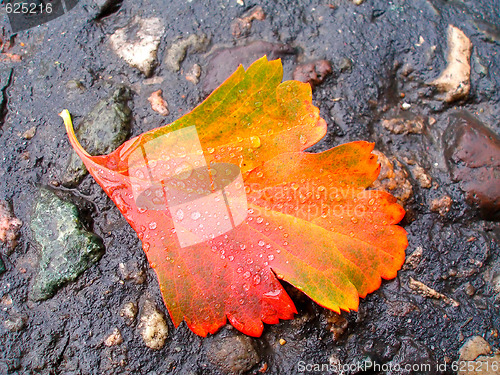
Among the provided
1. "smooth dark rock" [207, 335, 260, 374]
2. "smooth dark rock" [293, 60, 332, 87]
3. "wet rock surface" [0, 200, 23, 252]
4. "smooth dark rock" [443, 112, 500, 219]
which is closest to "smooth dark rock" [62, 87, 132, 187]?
"wet rock surface" [0, 200, 23, 252]

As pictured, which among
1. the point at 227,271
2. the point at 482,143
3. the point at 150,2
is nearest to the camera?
the point at 227,271

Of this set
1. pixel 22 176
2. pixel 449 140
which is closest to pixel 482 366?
pixel 449 140

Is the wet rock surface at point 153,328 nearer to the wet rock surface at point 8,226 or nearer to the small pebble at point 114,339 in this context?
the small pebble at point 114,339

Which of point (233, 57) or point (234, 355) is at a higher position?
point (233, 57)

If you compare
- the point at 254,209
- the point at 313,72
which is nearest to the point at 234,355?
the point at 254,209

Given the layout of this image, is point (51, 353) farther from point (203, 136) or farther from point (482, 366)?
point (482, 366)

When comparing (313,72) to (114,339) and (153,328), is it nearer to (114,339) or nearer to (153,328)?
(153,328)
